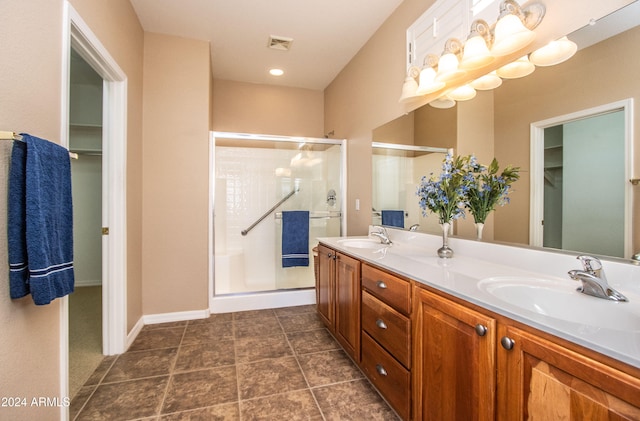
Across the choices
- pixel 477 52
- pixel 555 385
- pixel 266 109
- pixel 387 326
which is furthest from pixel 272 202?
pixel 555 385

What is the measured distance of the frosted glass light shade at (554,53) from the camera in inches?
46.3

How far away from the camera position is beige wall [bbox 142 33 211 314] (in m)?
2.62

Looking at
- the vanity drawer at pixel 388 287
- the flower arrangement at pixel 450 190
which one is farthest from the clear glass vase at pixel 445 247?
the vanity drawer at pixel 388 287

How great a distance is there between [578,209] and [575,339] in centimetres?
73

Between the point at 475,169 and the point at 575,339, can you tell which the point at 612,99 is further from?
the point at 575,339

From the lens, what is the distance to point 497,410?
2.87 feet

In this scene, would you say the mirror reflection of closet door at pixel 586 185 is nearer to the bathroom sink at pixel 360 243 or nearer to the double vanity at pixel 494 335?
the double vanity at pixel 494 335

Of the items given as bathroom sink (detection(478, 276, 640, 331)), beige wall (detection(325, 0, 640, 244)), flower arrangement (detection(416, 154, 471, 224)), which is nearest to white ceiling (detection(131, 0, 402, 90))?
beige wall (detection(325, 0, 640, 244))

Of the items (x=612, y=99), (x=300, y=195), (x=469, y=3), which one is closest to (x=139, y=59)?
(x=300, y=195)

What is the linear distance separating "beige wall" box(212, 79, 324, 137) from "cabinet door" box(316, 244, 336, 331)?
1995mm

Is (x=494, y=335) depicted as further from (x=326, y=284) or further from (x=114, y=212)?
(x=114, y=212)

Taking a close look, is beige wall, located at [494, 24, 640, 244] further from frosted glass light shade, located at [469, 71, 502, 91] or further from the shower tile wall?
the shower tile wall

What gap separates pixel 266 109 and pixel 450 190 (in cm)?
280

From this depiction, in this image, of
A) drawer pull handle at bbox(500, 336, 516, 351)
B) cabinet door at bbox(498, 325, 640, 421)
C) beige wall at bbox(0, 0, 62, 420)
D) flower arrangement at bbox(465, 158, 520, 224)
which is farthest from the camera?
flower arrangement at bbox(465, 158, 520, 224)
